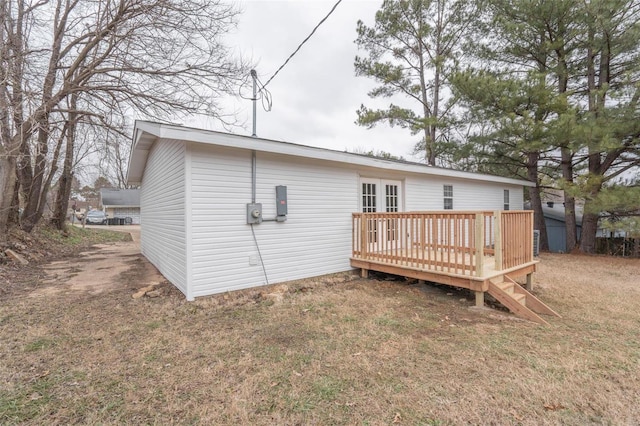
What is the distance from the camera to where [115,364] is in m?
2.76

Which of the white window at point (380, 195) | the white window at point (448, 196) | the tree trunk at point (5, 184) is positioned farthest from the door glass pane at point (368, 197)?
the tree trunk at point (5, 184)

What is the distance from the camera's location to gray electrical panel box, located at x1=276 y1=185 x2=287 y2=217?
17.3ft

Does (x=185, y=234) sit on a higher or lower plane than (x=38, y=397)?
higher

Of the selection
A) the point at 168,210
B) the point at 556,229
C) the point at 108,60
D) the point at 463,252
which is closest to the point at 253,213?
the point at 168,210

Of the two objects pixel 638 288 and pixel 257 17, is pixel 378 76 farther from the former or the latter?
pixel 638 288

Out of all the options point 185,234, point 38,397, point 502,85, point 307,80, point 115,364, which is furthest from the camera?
point 307,80

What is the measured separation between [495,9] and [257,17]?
8510mm

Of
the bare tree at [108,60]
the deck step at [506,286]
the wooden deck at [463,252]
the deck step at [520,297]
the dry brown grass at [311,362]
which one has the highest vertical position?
the bare tree at [108,60]

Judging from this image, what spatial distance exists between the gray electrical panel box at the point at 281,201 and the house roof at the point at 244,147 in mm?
658

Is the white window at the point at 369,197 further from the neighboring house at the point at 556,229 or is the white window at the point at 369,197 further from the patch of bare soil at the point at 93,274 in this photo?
the neighboring house at the point at 556,229

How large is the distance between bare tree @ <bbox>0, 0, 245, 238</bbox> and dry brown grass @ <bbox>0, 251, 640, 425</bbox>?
15.6ft

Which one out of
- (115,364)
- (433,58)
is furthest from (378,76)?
(115,364)

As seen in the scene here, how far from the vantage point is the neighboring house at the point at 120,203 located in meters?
30.2

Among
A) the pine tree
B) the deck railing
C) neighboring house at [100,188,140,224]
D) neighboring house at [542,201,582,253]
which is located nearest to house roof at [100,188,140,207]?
neighboring house at [100,188,140,224]
